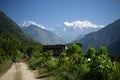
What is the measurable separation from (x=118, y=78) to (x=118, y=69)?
0.80 m

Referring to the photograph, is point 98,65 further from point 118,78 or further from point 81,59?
point 81,59

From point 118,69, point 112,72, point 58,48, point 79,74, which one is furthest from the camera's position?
point 58,48

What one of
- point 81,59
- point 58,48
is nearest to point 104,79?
point 81,59

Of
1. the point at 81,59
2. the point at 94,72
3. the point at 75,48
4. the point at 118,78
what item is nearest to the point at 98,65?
the point at 94,72

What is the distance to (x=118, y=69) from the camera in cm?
1728

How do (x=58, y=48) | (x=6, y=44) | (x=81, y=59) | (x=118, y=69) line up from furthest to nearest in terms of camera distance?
(x=58, y=48), (x=6, y=44), (x=81, y=59), (x=118, y=69)

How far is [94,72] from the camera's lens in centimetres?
2042

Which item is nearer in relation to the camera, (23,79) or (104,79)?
(104,79)

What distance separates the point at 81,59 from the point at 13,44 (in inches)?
1527

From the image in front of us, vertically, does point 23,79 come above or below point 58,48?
below

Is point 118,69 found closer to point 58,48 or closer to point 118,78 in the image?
point 118,78

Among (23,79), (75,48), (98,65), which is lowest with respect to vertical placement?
(23,79)

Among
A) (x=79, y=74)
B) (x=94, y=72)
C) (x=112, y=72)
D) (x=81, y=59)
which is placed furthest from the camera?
(x=81, y=59)

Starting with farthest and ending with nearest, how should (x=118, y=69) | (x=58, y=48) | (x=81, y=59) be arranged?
(x=58, y=48) → (x=81, y=59) → (x=118, y=69)
